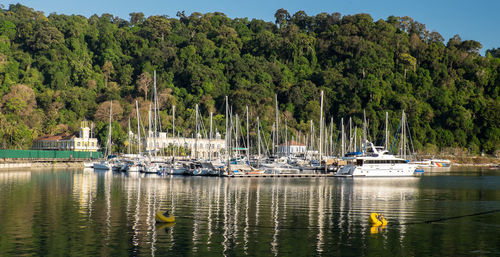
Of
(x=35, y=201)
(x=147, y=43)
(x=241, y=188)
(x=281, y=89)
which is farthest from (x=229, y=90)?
(x=35, y=201)

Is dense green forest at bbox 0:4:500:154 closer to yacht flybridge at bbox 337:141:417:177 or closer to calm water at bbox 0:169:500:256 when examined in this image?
yacht flybridge at bbox 337:141:417:177

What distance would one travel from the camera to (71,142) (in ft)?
417

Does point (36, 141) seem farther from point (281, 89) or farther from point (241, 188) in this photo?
point (241, 188)

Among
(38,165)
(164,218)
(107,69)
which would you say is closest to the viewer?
Result: (164,218)

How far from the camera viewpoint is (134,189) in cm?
5353

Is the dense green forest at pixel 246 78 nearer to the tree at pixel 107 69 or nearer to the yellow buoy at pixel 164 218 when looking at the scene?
the tree at pixel 107 69

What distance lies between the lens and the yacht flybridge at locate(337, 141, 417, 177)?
252ft

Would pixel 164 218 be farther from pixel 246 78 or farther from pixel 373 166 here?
pixel 246 78

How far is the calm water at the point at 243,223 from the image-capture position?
80.9 feet

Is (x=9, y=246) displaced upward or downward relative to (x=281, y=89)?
downward

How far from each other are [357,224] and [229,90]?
134m

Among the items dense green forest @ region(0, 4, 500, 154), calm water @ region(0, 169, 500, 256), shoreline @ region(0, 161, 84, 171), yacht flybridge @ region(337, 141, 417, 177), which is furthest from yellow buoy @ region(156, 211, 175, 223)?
dense green forest @ region(0, 4, 500, 154)

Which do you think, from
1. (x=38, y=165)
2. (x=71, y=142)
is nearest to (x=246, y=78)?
(x=71, y=142)

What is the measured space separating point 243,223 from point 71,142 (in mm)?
103546
